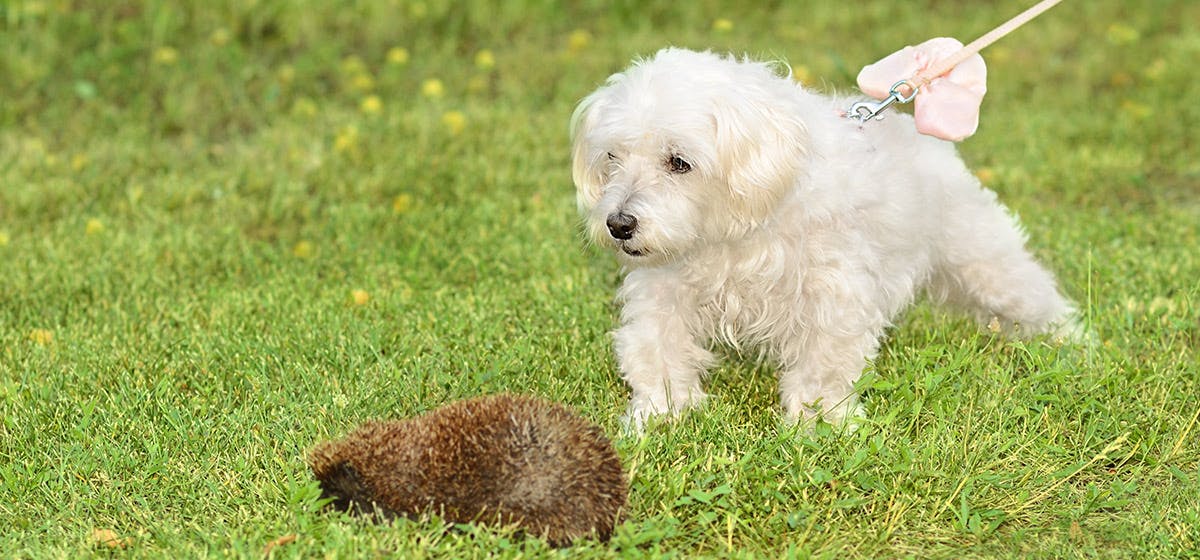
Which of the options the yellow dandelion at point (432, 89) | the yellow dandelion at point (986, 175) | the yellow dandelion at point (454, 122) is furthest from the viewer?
the yellow dandelion at point (432, 89)

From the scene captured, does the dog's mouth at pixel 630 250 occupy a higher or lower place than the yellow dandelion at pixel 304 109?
higher

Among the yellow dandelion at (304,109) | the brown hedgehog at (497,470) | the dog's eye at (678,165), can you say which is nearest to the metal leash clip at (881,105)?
the dog's eye at (678,165)

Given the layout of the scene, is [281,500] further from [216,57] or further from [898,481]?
[216,57]

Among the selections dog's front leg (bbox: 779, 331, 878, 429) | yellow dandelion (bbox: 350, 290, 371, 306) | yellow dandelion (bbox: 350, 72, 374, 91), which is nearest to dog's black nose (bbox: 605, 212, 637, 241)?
dog's front leg (bbox: 779, 331, 878, 429)

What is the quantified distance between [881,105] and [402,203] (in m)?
2.64

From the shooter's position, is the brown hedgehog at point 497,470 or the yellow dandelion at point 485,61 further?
the yellow dandelion at point 485,61

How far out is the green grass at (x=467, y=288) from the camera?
361cm

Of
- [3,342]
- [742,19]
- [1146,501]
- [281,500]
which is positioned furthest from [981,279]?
[742,19]

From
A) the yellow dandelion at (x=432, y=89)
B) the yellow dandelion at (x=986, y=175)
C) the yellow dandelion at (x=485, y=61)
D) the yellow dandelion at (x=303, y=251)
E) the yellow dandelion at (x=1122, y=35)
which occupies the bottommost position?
the yellow dandelion at (x=1122, y=35)

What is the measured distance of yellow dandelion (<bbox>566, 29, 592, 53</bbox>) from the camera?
8398mm

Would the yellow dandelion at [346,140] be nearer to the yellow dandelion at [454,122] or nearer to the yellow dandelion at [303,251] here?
the yellow dandelion at [454,122]

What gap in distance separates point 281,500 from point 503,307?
1.58 metres

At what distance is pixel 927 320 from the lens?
4.80 m

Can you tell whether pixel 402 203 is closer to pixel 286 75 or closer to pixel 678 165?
pixel 286 75
